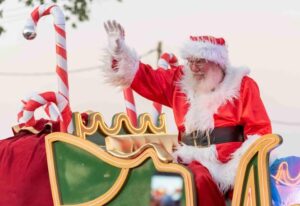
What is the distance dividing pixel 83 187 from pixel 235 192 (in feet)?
1.97

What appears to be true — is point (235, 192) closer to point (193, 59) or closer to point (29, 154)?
point (193, 59)

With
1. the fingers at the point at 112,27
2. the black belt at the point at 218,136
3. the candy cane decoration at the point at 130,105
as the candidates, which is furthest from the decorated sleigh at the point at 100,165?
the candy cane decoration at the point at 130,105

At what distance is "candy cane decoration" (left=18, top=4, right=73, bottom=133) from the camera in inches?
120

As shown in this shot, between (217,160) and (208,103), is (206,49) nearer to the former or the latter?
(208,103)

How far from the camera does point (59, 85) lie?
322 cm

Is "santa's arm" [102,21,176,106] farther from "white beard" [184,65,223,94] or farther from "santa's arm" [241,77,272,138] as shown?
"santa's arm" [241,77,272,138]

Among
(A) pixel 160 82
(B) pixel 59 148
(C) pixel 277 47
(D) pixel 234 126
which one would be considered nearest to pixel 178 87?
(A) pixel 160 82

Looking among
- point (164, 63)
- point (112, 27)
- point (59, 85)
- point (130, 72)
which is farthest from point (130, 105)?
point (112, 27)

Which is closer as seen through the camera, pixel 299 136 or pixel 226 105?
pixel 226 105

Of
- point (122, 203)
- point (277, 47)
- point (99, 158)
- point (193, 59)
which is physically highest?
point (277, 47)

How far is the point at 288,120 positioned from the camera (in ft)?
15.7

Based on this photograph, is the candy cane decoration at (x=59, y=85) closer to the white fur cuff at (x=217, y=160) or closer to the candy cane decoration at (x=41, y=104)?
the candy cane decoration at (x=41, y=104)

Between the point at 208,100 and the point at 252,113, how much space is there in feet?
0.58

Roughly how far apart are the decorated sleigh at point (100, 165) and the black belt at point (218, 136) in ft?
0.41
